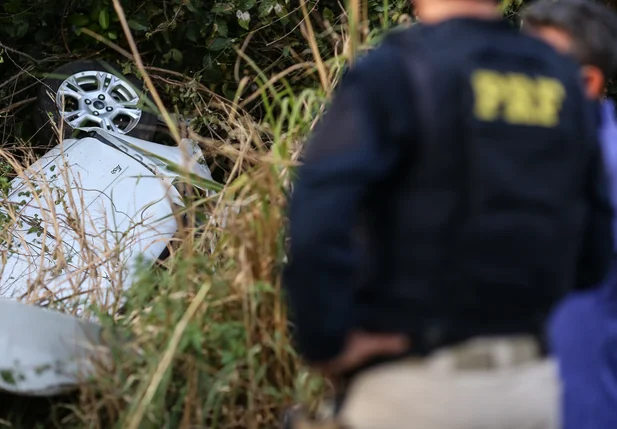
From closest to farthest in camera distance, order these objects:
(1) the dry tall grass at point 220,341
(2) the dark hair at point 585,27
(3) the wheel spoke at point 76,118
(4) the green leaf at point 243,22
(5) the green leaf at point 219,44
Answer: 1. (2) the dark hair at point 585,27
2. (1) the dry tall grass at point 220,341
3. (3) the wheel spoke at point 76,118
4. (4) the green leaf at point 243,22
5. (5) the green leaf at point 219,44

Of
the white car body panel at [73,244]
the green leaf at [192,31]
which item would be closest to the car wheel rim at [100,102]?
the white car body panel at [73,244]

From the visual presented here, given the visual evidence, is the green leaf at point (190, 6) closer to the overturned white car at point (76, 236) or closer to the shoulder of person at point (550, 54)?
the overturned white car at point (76, 236)

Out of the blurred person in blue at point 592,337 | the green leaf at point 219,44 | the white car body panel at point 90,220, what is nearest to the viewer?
the blurred person in blue at point 592,337

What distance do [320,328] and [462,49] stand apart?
19.9 inches

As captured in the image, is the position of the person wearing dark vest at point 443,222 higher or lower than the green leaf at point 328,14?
higher

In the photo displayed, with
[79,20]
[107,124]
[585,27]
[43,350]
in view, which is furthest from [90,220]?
[79,20]

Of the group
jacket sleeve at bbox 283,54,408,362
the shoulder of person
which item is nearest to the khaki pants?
jacket sleeve at bbox 283,54,408,362

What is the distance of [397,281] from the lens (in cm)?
142

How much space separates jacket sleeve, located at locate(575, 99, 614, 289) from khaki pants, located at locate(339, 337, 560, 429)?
0.28 meters

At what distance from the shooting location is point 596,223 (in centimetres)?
163

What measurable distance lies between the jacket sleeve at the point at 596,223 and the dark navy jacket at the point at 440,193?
8cm

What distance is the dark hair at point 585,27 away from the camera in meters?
1.83

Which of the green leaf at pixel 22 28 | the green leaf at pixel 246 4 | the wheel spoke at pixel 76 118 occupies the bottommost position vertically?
the wheel spoke at pixel 76 118

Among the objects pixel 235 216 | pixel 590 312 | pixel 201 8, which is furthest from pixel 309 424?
pixel 201 8
